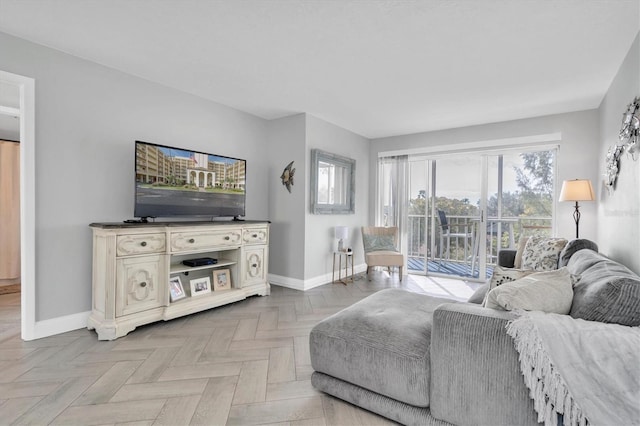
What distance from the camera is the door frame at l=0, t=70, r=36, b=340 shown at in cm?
245

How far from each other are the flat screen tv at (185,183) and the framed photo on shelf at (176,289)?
660 mm

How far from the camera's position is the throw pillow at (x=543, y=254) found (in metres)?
3.19

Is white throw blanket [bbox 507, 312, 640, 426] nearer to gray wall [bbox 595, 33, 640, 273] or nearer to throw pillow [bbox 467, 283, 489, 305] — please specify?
throw pillow [bbox 467, 283, 489, 305]

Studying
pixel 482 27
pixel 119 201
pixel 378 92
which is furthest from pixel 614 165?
pixel 119 201

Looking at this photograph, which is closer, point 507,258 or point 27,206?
point 27,206

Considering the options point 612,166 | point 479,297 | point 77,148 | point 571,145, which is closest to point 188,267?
point 77,148

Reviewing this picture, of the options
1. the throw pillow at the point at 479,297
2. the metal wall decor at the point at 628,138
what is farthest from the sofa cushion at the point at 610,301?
the metal wall decor at the point at 628,138

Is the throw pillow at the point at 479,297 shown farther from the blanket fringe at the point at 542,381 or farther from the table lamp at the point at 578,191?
the table lamp at the point at 578,191

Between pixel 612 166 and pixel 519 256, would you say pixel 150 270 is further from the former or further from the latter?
pixel 612 166

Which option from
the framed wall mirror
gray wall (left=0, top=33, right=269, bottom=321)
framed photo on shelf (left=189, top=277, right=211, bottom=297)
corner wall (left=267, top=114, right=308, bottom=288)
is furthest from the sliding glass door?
gray wall (left=0, top=33, right=269, bottom=321)

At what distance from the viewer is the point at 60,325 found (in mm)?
2635

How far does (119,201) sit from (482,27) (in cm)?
342

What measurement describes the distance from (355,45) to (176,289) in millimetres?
2771

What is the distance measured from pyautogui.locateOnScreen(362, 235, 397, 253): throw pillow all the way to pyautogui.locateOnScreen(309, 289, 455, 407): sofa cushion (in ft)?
9.83
